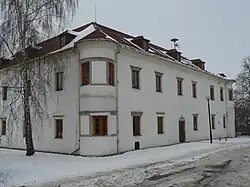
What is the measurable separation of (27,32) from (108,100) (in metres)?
6.13

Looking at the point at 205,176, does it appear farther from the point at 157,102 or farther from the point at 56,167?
the point at 157,102

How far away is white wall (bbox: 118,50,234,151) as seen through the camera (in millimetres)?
21156

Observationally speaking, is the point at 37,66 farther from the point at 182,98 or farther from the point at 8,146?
the point at 182,98

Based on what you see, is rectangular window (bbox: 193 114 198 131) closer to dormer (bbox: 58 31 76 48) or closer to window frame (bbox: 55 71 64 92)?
window frame (bbox: 55 71 64 92)

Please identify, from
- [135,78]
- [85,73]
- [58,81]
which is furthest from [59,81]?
[135,78]

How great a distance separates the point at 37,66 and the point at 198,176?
12.0 m

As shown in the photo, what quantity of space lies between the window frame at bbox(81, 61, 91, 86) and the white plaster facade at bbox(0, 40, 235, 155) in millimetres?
266

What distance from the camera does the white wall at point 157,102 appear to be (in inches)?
833

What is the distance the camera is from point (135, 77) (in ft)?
74.5

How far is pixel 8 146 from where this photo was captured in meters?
26.4

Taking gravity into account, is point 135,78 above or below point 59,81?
above

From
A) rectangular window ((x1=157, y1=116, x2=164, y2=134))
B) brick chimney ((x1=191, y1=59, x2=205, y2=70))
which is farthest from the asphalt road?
brick chimney ((x1=191, y1=59, x2=205, y2=70))

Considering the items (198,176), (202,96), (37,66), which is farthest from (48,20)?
(202,96)

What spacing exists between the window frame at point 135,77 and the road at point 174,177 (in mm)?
8543
